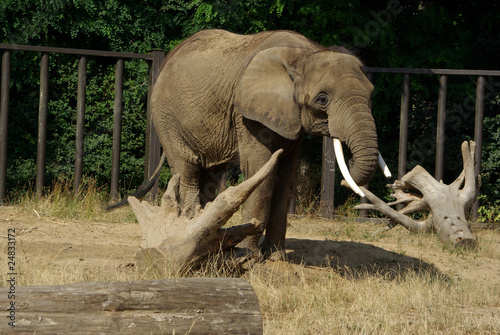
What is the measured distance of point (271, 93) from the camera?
5.94 meters

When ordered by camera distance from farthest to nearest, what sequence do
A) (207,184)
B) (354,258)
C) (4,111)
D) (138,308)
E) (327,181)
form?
(327,181)
(4,111)
(207,184)
(354,258)
(138,308)

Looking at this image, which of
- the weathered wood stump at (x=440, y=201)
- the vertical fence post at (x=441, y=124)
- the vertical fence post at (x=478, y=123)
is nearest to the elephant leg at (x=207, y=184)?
the weathered wood stump at (x=440, y=201)

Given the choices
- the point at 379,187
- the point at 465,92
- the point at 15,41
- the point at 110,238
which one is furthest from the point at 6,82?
the point at 465,92

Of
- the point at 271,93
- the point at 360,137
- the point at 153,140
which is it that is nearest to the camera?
the point at 360,137

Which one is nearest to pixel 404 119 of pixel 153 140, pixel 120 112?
pixel 153 140

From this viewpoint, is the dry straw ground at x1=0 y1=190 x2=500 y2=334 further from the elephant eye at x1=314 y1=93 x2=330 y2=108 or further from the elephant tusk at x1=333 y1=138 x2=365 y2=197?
the elephant eye at x1=314 y1=93 x2=330 y2=108

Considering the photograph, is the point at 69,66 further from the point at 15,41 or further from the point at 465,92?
the point at 465,92

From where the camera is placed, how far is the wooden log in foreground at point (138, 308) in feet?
11.0

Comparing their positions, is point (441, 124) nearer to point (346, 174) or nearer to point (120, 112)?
point (120, 112)

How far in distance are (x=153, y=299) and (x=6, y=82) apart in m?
6.62

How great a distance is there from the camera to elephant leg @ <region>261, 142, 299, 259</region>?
259 inches

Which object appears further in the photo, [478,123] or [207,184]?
[478,123]

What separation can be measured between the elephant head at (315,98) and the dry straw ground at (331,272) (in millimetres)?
1065

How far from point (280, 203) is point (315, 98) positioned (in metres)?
1.38
